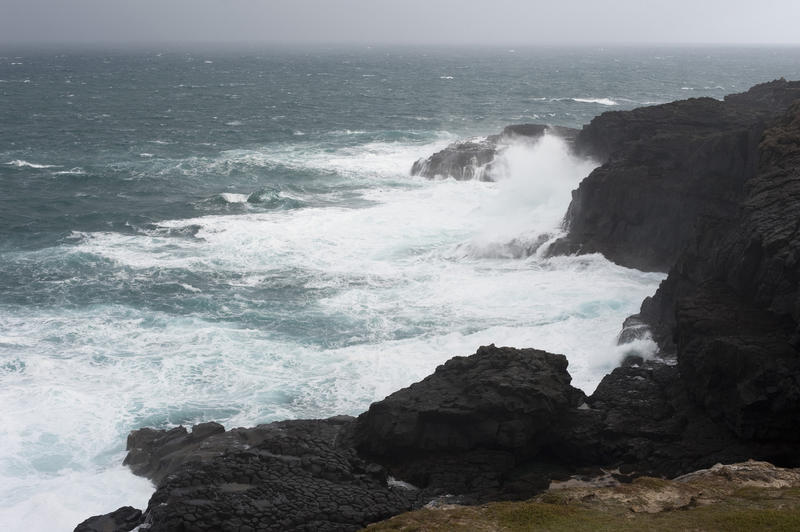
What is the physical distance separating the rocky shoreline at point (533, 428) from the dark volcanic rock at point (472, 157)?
38.2 metres

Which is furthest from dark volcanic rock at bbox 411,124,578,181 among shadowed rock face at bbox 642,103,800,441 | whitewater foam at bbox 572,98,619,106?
whitewater foam at bbox 572,98,619,106

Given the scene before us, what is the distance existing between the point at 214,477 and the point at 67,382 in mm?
14316

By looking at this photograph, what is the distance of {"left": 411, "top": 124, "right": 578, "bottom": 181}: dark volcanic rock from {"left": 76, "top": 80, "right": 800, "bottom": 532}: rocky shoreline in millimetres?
38242

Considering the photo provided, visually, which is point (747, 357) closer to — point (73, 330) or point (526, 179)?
point (73, 330)

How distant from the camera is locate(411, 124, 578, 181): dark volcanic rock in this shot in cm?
7181

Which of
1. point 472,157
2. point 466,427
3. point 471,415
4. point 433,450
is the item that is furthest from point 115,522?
point 472,157

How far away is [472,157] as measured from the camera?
239ft

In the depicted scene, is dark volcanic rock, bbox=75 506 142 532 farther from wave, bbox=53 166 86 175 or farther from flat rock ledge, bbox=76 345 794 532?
wave, bbox=53 166 86 175

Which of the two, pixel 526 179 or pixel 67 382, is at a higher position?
pixel 526 179

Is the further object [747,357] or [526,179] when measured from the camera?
[526,179]

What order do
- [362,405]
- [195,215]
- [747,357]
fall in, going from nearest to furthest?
[747,357] → [362,405] → [195,215]

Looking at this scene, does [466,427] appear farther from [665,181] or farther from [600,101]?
[600,101]

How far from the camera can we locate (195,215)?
61.3m

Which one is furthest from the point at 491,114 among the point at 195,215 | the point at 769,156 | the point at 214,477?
the point at 214,477
